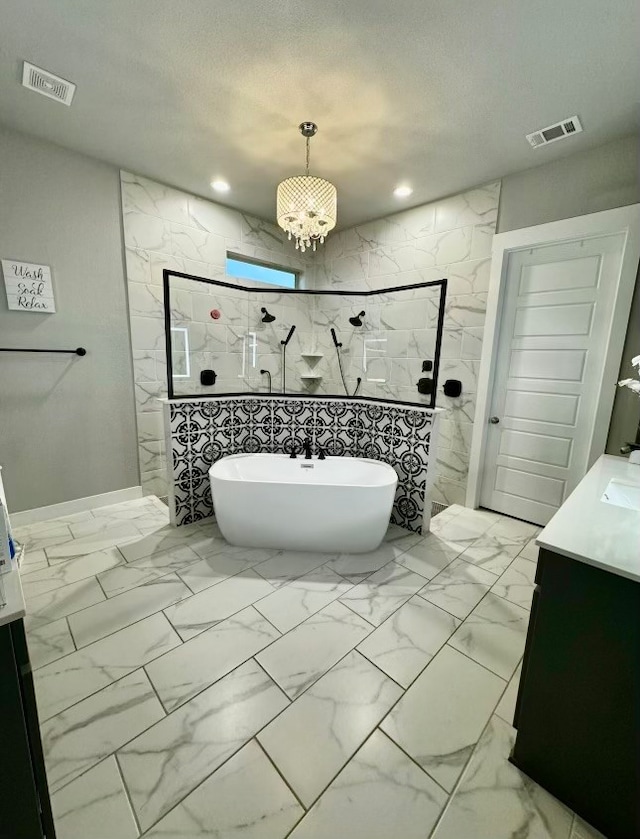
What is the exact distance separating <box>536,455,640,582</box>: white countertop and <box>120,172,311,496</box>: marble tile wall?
2477mm

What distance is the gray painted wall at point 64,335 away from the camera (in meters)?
2.40

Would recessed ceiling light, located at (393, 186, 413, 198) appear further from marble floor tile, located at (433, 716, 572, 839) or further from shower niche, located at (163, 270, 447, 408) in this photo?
marble floor tile, located at (433, 716, 572, 839)

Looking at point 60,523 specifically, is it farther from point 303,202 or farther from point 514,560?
point 514,560

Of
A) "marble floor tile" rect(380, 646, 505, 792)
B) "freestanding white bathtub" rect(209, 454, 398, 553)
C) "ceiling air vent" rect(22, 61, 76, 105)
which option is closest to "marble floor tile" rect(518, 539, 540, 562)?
"freestanding white bathtub" rect(209, 454, 398, 553)

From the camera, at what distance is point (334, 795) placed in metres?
1.05

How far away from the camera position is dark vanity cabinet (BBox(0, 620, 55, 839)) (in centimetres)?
70

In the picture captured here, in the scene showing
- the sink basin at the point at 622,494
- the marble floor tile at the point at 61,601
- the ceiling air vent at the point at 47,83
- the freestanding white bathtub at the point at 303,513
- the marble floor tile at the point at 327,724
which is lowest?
the marble floor tile at the point at 61,601

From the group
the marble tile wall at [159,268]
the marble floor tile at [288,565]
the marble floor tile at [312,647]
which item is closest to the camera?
the marble floor tile at [312,647]

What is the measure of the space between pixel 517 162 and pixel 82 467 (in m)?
4.23

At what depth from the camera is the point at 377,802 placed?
1035 millimetres

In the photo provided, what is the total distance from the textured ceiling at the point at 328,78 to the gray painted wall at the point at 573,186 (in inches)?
3.8

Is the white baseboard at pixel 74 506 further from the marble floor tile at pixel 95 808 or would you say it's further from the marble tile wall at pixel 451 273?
the marble tile wall at pixel 451 273

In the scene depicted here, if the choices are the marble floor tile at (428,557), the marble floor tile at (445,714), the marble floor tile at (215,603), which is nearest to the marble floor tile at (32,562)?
the marble floor tile at (215,603)

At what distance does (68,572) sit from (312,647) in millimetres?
1620
